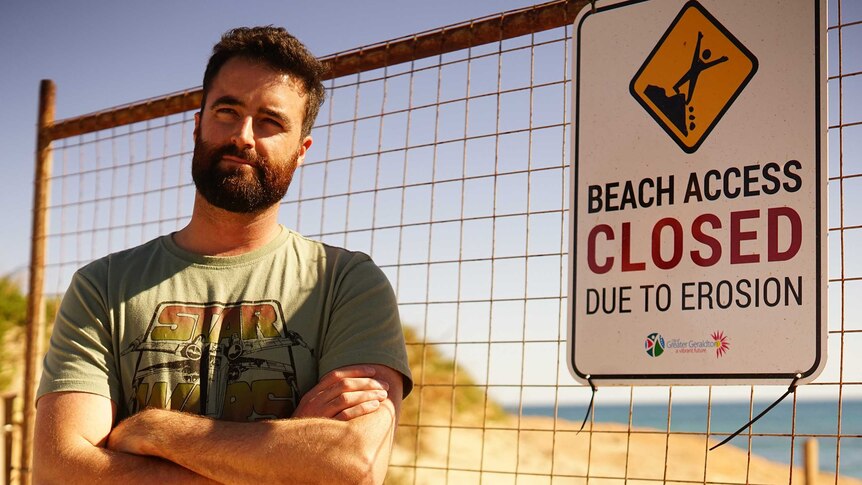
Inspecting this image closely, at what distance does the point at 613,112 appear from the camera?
2.58 m

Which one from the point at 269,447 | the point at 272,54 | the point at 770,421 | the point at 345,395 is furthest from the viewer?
the point at 770,421

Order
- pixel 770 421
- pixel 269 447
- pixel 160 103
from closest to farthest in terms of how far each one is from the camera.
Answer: pixel 269 447 → pixel 160 103 → pixel 770 421

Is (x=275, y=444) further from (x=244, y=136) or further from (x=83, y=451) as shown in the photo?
(x=244, y=136)

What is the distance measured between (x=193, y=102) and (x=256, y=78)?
1213 millimetres

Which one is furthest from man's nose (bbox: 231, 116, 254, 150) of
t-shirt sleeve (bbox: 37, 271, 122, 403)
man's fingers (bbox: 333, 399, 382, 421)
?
man's fingers (bbox: 333, 399, 382, 421)

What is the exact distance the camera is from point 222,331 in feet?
7.88

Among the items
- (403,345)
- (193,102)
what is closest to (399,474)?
(193,102)

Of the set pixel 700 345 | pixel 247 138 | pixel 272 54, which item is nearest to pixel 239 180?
pixel 247 138

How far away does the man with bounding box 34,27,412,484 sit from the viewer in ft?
7.11

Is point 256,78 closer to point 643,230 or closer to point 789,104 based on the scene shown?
point 643,230

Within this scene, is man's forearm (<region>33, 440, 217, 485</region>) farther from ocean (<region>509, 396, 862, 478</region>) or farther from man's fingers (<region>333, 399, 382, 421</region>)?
ocean (<region>509, 396, 862, 478</region>)

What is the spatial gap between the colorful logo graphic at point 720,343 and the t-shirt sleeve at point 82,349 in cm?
162

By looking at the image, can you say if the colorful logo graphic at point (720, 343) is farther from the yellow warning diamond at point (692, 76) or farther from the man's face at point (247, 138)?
the man's face at point (247, 138)

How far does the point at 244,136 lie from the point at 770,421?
167 feet
